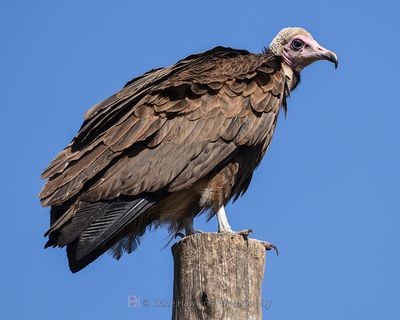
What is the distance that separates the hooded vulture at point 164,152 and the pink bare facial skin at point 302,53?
0.74 m

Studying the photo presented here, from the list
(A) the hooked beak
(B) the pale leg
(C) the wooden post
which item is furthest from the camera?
(A) the hooked beak

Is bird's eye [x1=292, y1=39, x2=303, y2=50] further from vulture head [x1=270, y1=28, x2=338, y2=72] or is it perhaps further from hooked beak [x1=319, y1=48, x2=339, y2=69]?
hooked beak [x1=319, y1=48, x2=339, y2=69]

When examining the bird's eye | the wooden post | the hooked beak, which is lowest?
the wooden post

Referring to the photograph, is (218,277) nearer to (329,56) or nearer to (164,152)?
(164,152)

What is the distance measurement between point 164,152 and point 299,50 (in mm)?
2357

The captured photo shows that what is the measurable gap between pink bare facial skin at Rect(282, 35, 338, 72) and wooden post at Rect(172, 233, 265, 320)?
332 centimetres

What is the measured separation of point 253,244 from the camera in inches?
228

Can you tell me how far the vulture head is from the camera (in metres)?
8.72

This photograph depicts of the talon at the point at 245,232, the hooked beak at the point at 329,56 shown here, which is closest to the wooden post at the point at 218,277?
the talon at the point at 245,232

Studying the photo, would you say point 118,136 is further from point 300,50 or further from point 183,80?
point 300,50

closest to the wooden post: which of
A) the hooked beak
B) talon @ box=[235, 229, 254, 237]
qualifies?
talon @ box=[235, 229, 254, 237]

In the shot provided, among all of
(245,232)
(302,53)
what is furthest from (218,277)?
(302,53)

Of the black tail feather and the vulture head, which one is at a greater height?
the vulture head

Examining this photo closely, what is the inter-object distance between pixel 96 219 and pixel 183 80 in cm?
159
